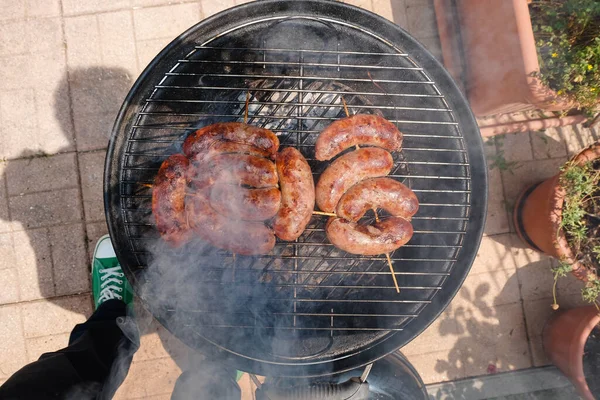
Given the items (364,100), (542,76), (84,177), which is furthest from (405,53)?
(84,177)

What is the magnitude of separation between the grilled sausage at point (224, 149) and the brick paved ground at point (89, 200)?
1910 millimetres

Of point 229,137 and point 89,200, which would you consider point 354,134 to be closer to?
point 229,137

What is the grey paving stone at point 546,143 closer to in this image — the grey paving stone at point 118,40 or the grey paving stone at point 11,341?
the grey paving stone at point 118,40

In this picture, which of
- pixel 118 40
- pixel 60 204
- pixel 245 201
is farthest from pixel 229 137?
pixel 60 204

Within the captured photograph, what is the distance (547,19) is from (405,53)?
165 cm

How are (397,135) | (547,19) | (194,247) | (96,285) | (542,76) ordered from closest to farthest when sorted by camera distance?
(397,135) → (194,247) → (542,76) → (547,19) → (96,285)

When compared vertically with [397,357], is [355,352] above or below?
above

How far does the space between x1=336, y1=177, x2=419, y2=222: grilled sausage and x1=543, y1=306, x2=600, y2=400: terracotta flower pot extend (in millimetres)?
2264

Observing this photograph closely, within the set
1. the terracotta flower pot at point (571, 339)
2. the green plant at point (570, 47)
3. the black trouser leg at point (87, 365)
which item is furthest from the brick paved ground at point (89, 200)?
the green plant at point (570, 47)

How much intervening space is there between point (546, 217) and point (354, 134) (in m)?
2.07

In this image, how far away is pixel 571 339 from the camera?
367cm

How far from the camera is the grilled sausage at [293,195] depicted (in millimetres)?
2617

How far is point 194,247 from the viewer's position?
9.64 ft

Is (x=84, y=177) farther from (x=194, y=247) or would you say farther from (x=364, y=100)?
(x=364, y=100)
